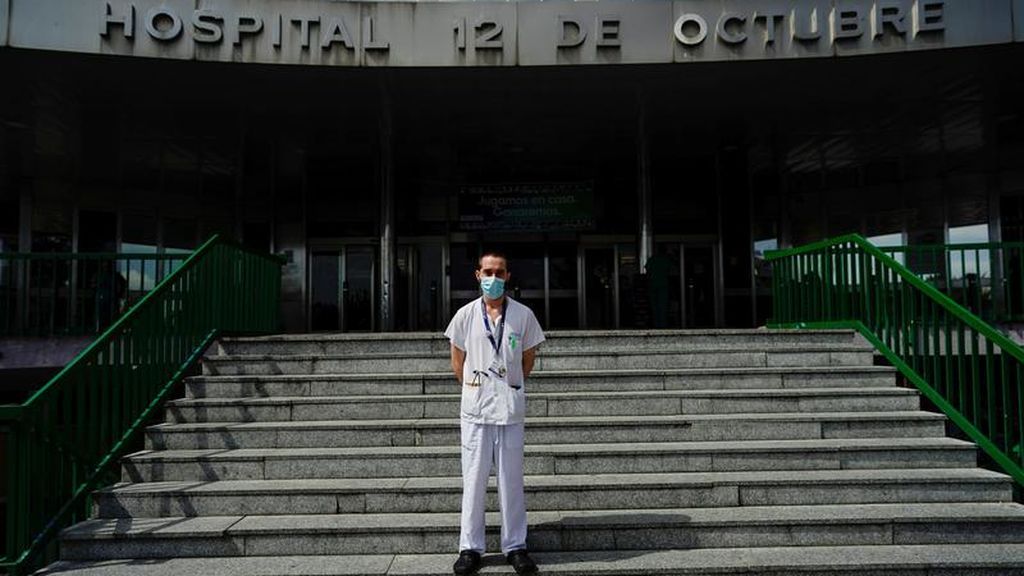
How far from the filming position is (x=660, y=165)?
50.3 ft

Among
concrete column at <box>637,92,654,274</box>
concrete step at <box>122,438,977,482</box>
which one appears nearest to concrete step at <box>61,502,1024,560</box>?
concrete step at <box>122,438,977,482</box>

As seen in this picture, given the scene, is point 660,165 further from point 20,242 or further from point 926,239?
point 20,242

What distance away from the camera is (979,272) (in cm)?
802

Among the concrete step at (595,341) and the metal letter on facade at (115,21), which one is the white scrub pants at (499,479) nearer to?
the concrete step at (595,341)

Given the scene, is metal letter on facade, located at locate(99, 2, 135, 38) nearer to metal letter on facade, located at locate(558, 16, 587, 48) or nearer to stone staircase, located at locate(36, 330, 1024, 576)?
stone staircase, located at locate(36, 330, 1024, 576)

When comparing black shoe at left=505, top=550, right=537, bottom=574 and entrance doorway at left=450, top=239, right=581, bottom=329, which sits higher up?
entrance doorway at left=450, top=239, right=581, bottom=329

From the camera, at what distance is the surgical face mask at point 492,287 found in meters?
4.16

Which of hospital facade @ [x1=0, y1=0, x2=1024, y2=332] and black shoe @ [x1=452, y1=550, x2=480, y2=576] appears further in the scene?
hospital facade @ [x1=0, y1=0, x2=1024, y2=332]

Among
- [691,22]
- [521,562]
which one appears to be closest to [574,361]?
[521,562]

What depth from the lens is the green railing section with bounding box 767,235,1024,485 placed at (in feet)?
16.6

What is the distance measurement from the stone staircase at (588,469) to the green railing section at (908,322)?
23cm

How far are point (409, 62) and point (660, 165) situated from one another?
7689 mm

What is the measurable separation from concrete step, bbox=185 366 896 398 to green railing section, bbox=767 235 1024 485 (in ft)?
1.44

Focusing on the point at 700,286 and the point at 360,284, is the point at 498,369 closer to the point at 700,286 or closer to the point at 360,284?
the point at 360,284
